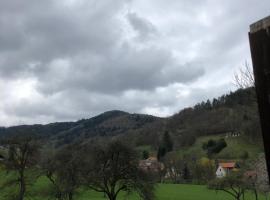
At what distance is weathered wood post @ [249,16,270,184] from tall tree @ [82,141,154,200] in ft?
141

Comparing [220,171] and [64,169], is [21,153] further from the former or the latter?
[220,171]

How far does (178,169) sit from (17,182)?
85.8 metres

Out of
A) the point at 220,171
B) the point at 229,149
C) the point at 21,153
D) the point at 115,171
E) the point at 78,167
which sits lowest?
the point at 115,171

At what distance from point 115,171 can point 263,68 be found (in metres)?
44.0

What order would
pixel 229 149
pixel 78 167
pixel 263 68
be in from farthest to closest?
pixel 229 149 → pixel 78 167 → pixel 263 68

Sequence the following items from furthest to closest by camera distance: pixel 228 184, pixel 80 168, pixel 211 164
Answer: pixel 211 164, pixel 228 184, pixel 80 168

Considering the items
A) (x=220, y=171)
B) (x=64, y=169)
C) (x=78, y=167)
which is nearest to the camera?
(x=78, y=167)

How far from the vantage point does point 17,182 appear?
56750 mm

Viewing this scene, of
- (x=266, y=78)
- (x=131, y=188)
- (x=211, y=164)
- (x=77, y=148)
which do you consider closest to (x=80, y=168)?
(x=131, y=188)

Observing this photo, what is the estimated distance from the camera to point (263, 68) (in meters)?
5.30

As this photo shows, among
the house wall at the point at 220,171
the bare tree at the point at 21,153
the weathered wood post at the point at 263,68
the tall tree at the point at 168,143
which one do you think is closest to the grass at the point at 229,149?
the tall tree at the point at 168,143

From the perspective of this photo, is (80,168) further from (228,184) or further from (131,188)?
(228,184)

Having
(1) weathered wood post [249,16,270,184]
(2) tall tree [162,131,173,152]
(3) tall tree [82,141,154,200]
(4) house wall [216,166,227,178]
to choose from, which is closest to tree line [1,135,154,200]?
(3) tall tree [82,141,154,200]

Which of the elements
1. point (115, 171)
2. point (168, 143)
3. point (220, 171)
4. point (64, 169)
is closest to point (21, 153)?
point (64, 169)
